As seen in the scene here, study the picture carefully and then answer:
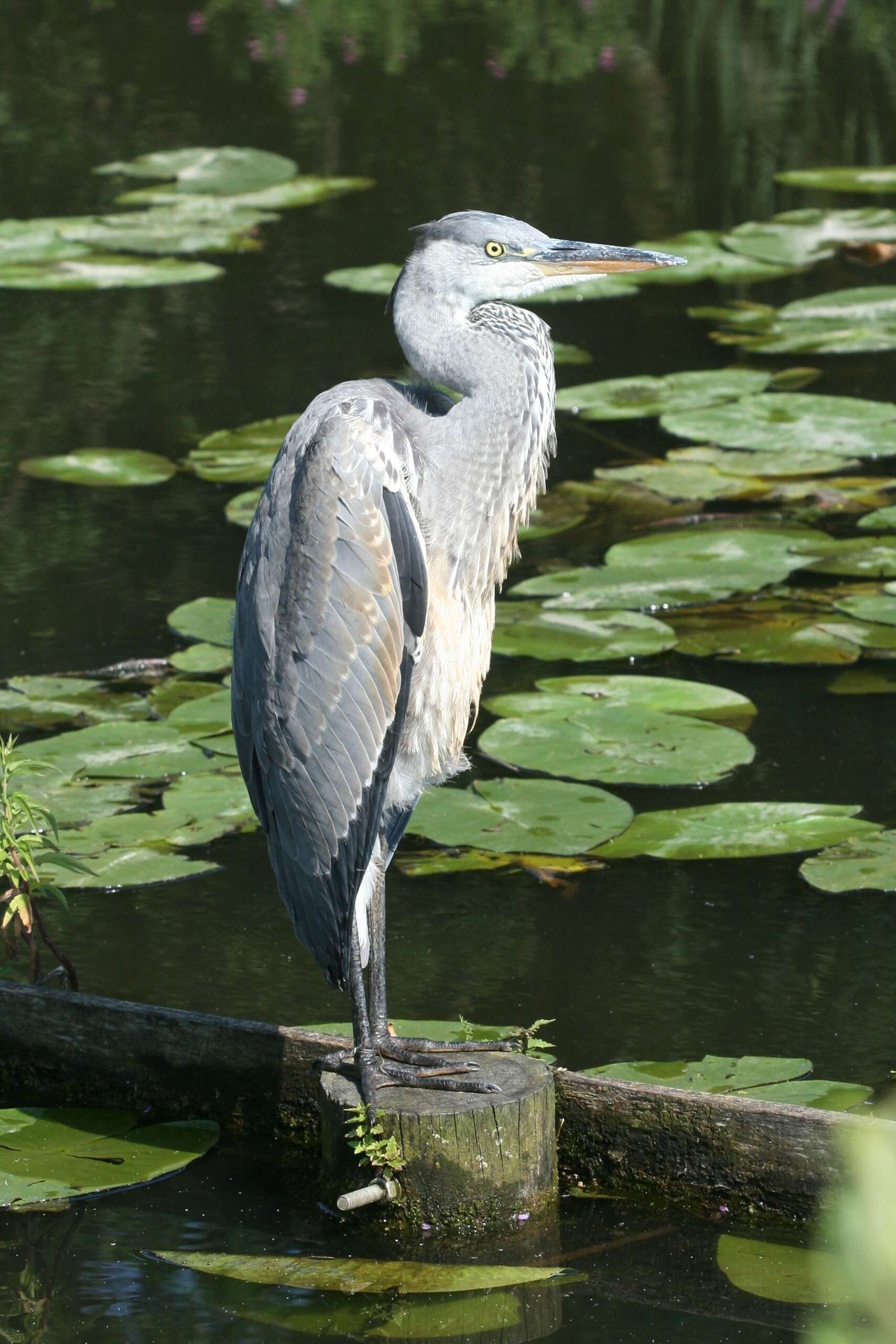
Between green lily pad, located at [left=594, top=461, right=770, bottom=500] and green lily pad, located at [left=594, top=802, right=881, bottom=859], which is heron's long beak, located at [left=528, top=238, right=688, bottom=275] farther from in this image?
green lily pad, located at [left=594, top=461, right=770, bottom=500]

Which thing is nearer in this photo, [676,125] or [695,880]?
[695,880]

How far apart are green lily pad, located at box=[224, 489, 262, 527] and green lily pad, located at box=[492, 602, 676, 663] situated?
4.08 ft

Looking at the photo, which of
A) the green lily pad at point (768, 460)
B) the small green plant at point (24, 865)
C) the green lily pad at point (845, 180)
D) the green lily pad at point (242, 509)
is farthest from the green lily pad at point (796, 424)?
the green lily pad at point (845, 180)

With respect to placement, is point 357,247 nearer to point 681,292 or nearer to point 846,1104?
point 681,292

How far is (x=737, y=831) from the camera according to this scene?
4719 mm

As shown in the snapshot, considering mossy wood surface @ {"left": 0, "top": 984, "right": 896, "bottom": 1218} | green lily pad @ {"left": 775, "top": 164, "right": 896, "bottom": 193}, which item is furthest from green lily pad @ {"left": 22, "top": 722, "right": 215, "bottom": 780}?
green lily pad @ {"left": 775, "top": 164, "right": 896, "bottom": 193}

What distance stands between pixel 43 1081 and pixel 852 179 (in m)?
9.52

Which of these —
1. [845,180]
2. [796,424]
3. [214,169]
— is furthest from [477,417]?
[214,169]

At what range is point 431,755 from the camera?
3.62 metres

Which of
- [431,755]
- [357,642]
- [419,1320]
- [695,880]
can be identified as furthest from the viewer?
[695,880]

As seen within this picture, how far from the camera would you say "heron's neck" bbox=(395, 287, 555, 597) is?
3.55m

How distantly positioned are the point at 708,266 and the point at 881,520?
3583 mm

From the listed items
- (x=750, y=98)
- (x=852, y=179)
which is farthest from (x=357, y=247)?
(x=750, y=98)

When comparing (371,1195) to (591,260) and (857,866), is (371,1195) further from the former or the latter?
(591,260)
